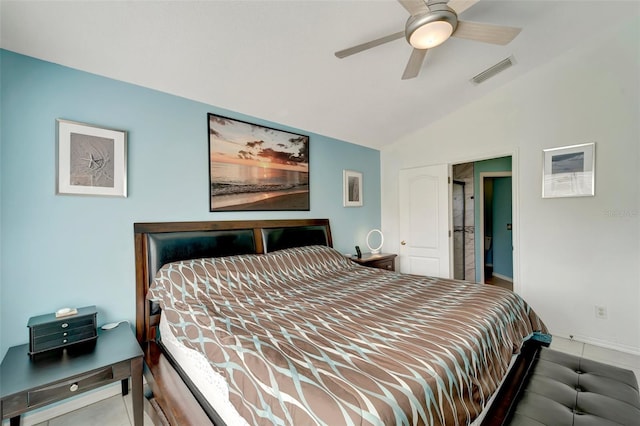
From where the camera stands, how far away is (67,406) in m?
1.83

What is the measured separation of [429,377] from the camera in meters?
0.99

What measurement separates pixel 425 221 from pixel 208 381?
3508 mm

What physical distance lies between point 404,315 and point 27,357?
2.17m

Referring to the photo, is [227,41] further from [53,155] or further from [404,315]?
[404,315]

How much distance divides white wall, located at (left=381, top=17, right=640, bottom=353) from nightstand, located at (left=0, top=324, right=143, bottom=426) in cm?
381

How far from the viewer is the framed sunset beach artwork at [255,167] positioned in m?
2.60

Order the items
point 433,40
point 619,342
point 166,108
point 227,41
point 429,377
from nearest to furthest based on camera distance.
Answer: point 429,377 < point 433,40 < point 227,41 < point 166,108 < point 619,342

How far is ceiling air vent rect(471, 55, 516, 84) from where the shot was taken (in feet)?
9.13

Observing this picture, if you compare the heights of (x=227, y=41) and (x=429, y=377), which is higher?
(x=227, y=41)

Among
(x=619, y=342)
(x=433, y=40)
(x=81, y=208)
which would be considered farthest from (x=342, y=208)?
(x=619, y=342)

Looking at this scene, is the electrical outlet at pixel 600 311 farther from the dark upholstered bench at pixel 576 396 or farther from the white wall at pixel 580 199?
the dark upholstered bench at pixel 576 396

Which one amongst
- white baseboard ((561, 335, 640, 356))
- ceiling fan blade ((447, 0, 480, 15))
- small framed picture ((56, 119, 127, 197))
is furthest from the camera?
white baseboard ((561, 335, 640, 356))

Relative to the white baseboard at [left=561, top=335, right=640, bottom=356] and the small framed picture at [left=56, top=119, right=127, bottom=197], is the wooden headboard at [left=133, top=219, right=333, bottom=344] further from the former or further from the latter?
the white baseboard at [left=561, top=335, right=640, bottom=356]

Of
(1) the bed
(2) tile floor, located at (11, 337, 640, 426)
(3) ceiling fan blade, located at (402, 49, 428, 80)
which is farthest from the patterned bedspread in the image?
(3) ceiling fan blade, located at (402, 49, 428, 80)
